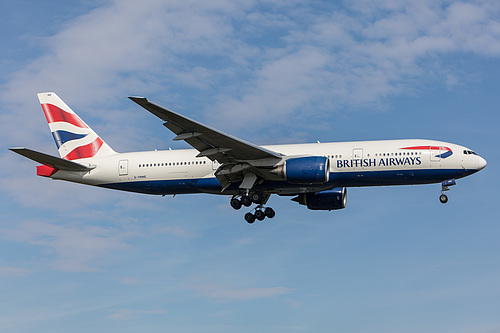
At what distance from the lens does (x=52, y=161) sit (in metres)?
38.3

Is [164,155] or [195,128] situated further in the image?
[164,155]

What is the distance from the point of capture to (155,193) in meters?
39.4

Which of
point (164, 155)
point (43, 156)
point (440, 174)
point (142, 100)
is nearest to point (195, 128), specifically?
point (142, 100)

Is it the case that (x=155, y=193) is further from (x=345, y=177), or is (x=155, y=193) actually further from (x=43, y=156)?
(x=345, y=177)

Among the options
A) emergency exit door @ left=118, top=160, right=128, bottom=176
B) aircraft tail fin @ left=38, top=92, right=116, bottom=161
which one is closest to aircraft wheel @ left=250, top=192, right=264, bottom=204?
emergency exit door @ left=118, top=160, right=128, bottom=176

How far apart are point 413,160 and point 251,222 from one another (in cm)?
1023

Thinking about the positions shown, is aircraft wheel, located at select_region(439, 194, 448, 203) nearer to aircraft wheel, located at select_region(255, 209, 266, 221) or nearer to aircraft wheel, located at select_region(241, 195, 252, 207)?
aircraft wheel, located at select_region(255, 209, 266, 221)

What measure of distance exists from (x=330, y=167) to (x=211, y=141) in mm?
6616

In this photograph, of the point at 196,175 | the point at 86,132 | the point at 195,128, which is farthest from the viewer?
the point at 86,132

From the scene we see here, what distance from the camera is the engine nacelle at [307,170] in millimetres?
34469

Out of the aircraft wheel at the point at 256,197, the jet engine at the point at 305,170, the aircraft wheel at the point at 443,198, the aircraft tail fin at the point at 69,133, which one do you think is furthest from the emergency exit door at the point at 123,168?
the aircraft wheel at the point at 443,198

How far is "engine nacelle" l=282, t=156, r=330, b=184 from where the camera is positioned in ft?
113

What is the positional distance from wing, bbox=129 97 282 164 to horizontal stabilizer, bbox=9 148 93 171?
26.9 feet

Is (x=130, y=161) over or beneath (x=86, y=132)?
beneath
